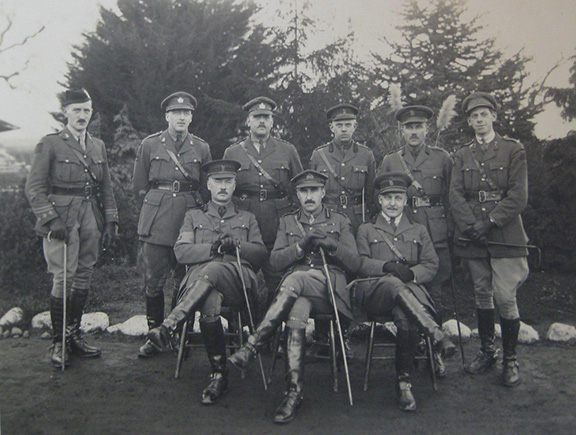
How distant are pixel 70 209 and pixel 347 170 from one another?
7.62 ft

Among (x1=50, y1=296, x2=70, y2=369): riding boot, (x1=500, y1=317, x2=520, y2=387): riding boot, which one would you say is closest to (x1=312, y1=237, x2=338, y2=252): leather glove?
(x1=500, y1=317, x2=520, y2=387): riding boot

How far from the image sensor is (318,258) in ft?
13.7

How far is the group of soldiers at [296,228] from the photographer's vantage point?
3.78m

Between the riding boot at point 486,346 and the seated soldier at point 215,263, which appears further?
the riding boot at point 486,346

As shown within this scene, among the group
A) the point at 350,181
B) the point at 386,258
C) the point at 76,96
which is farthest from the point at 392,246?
the point at 76,96

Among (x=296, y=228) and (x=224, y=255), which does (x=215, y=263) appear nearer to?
(x=224, y=255)

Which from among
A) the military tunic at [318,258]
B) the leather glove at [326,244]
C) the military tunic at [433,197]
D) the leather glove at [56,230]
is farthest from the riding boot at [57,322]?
the military tunic at [433,197]

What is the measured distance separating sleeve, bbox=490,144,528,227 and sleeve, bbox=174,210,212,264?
217 cm

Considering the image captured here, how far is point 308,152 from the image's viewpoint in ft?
23.3

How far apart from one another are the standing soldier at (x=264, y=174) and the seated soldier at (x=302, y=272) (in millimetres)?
411

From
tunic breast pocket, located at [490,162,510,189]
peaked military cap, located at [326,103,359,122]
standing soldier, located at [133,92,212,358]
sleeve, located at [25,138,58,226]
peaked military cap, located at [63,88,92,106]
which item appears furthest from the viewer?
peaked military cap, located at [326,103,359,122]

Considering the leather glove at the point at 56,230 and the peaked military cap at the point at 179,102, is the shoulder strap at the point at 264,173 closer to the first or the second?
the peaked military cap at the point at 179,102

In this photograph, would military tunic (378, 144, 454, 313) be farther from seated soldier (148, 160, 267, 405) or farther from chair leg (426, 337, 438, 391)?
seated soldier (148, 160, 267, 405)

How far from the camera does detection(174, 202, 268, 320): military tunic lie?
3.96m
